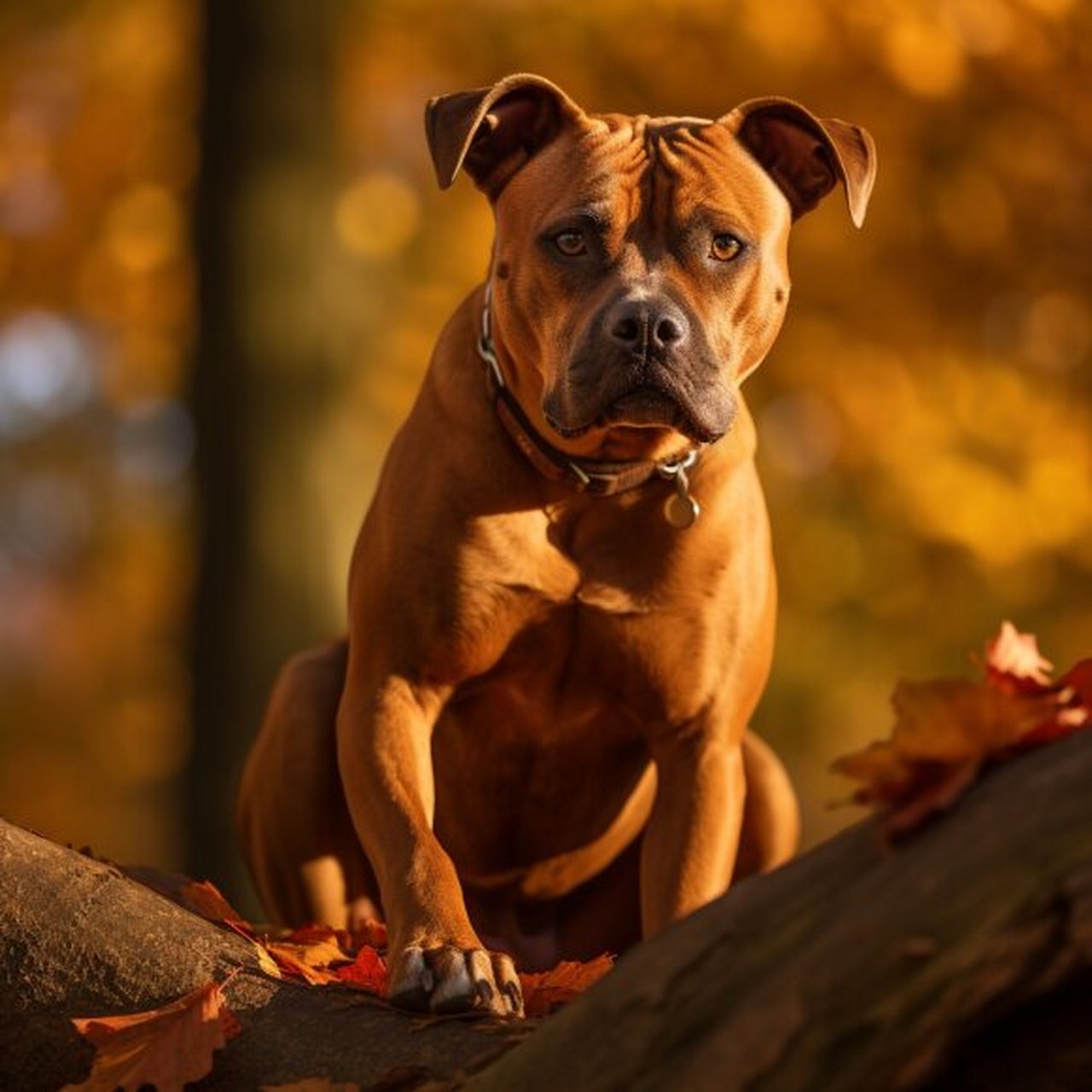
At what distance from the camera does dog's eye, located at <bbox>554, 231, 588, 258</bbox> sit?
14.9 feet

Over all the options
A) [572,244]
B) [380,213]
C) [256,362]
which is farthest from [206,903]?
[380,213]

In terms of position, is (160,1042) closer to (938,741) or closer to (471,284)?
(938,741)

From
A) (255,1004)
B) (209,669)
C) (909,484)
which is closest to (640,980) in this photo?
(255,1004)

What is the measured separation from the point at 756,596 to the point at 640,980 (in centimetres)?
198

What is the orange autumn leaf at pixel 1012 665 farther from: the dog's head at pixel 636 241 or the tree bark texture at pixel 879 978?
the dog's head at pixel 636 241

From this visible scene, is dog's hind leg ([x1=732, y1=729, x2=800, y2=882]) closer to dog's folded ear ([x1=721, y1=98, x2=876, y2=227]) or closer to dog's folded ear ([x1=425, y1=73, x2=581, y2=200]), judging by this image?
dog's folded ear ([x1=721, y1=98, x2=876, y2=227])

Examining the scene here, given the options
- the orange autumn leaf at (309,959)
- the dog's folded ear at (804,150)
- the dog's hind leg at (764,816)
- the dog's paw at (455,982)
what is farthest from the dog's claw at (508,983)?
the dog's folded ear at (804,150)

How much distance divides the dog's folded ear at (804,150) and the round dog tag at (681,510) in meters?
0.72

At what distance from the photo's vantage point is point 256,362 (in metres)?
8.38

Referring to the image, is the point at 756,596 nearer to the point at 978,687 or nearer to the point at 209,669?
the point at 978,687

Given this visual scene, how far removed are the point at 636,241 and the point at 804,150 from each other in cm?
54

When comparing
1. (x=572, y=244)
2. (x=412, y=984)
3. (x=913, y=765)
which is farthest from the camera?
(x=572, y=244)

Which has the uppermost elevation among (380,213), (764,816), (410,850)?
(380,213)

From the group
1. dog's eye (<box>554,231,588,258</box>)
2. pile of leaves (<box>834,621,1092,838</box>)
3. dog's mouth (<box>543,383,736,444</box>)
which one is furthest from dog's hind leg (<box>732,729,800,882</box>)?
pile of leaves (<box>834,621,1092,838</box>)
